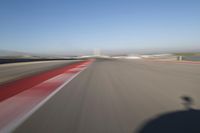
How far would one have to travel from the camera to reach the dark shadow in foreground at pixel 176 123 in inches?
115

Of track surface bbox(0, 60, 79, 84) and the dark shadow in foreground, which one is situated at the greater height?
the dark shadow in foreground

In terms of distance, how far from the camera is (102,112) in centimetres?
396

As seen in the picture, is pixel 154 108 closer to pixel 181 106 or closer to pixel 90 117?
pixel 181 106

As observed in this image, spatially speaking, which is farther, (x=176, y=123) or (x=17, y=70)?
(x=17, y=70)

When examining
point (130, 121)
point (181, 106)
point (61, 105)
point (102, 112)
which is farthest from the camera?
point (61, 105)

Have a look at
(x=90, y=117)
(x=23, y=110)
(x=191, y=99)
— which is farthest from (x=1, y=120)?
(x=191, y=99)

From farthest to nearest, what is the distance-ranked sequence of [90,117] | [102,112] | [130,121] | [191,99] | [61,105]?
[191,99]
[61,105]
[102,112]
[90,117]
[130,121]

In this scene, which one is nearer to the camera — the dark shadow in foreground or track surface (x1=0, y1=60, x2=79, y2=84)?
the dark shadow in foreground

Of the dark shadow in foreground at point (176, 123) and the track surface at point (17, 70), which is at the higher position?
the dark shadow in foreground at point (176, 123)

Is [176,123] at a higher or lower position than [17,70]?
higher

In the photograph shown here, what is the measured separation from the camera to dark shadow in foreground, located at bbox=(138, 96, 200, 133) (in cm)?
291

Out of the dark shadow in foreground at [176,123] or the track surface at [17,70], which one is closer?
the dark shadow in foreground at [176,123]

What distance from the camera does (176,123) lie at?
3.20 m

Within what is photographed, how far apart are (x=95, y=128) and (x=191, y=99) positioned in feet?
11.0
